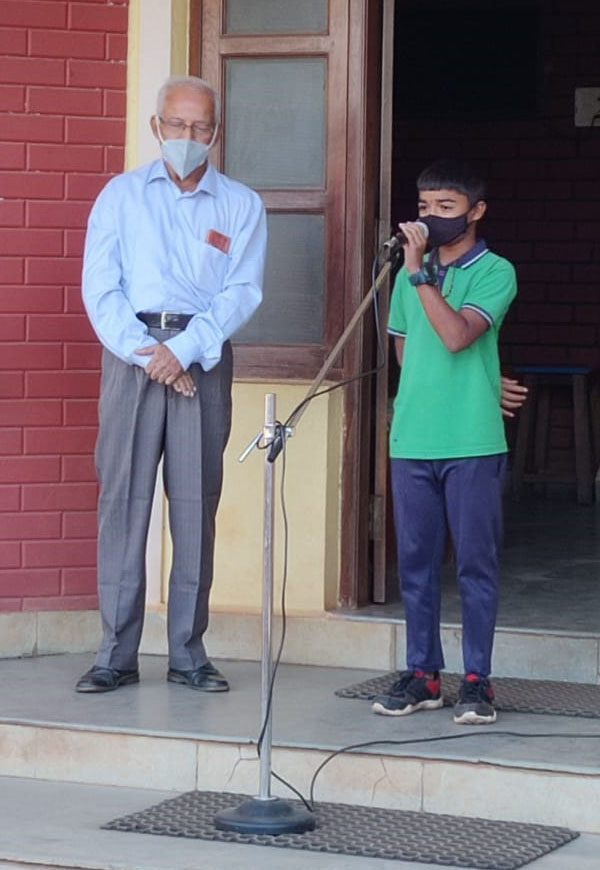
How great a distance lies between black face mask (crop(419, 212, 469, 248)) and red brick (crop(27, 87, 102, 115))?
5.29 feet

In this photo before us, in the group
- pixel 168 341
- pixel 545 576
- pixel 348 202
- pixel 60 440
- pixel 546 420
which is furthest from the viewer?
pixel 546 420

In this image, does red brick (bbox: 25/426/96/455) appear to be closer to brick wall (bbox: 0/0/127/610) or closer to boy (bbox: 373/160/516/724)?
brick wall (bbox: 0/0/127/610)

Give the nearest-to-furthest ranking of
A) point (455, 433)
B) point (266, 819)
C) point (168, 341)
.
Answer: point (266, 819)
point (455, 433)
point (168, 341)

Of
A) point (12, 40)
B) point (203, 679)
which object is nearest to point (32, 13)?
point (12, 40)

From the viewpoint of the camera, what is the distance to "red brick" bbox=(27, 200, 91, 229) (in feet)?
19.1

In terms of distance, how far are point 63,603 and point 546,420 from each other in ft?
16.1

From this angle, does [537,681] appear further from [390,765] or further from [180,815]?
[180,815]

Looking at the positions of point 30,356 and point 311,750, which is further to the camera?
point 30,356

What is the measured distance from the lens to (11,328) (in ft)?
19.1

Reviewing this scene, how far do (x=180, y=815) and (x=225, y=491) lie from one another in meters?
1.64

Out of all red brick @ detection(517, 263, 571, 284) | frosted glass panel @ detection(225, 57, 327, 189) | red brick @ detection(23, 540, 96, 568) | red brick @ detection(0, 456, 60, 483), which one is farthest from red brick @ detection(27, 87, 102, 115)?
red brick @ detection(517, 263, 571, 284)

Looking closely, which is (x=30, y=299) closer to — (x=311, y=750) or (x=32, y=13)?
(x=32, y=13)

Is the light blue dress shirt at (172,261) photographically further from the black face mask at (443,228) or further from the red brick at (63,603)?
the red brick at (63,603)

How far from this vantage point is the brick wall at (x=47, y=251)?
5816 millimetres
